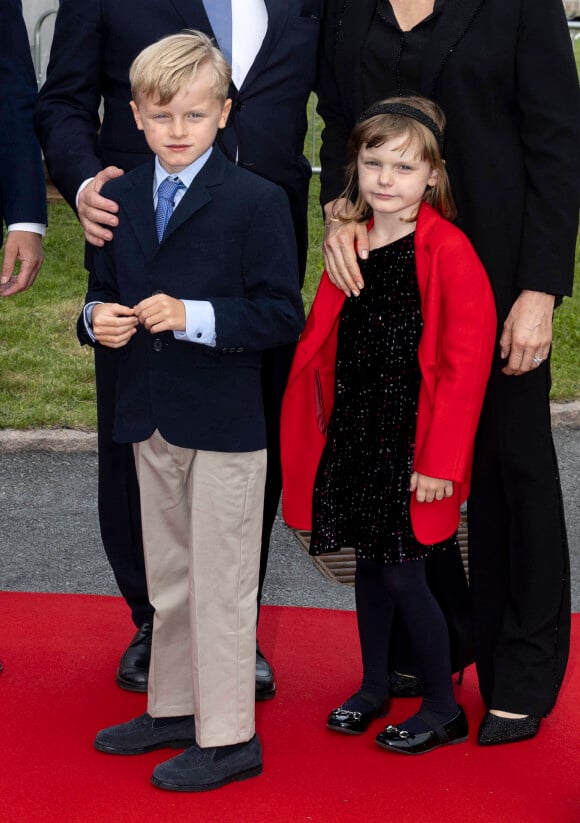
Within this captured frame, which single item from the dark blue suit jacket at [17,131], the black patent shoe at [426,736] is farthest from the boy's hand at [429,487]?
the dark blue suit jacket at [17,131]

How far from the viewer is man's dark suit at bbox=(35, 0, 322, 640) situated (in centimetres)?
342

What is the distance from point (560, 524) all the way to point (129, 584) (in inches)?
48.9

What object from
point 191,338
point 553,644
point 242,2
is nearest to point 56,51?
point 242,2

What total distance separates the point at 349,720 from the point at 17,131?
1.83 m

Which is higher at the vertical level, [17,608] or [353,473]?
[353,473]

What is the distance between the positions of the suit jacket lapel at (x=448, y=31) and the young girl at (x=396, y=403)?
0.34ft

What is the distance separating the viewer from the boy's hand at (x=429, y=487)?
3215mm

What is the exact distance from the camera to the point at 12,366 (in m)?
7.12

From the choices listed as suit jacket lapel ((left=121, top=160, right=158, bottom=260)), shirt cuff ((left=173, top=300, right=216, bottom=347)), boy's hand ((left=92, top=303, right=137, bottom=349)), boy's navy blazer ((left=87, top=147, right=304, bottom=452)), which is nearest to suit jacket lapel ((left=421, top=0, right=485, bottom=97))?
boy's navy blazer ((left=87, top=147, right=304, bottom=452))

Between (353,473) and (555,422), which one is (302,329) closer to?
(353,473)

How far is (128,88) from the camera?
3490 mm

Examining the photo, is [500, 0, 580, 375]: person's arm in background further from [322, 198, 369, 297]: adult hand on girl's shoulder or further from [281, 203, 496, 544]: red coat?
[322, 198, 369, 297]: adult hand on girl's shoulder

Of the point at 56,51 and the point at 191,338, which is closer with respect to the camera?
the point at 191,338

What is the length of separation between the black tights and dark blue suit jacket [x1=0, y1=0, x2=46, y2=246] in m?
1.37
